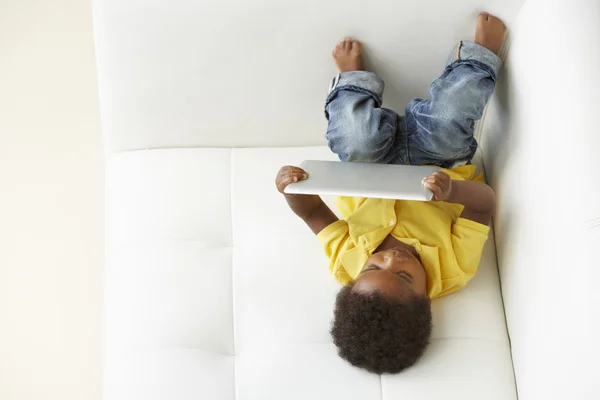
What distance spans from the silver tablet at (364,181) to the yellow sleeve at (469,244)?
12cm

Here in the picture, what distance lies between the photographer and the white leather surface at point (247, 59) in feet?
4.07

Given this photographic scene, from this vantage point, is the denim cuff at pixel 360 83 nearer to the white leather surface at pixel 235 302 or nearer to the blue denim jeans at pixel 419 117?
the blue denim jeans at pixel 419 117

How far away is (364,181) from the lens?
1158mm

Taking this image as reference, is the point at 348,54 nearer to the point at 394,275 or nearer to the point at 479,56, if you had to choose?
the point at 479,56

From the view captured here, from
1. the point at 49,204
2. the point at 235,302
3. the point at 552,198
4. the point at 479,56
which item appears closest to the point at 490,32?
the point at 479,56

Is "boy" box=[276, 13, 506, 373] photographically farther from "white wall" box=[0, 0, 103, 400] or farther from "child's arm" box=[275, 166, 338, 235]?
"white wall" box=[0, 0, 103, 400]

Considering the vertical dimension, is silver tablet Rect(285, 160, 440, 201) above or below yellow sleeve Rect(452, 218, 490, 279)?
above

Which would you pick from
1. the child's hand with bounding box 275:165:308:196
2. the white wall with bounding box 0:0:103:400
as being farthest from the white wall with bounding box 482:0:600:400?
the white wall with bounding box 0:0:103:400

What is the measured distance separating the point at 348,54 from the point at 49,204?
0.92 m

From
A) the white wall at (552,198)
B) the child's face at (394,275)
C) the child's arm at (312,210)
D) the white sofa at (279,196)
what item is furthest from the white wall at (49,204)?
the white wall at (552,198)

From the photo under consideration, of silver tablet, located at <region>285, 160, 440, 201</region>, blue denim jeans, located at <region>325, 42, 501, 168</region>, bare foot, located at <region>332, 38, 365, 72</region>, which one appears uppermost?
bare foot, located at <region>332, 38, 365, 72</region>

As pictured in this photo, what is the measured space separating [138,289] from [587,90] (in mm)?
806

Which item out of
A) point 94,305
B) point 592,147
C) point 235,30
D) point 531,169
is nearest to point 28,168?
point 94,305

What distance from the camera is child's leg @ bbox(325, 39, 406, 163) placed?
1269 millimetres
